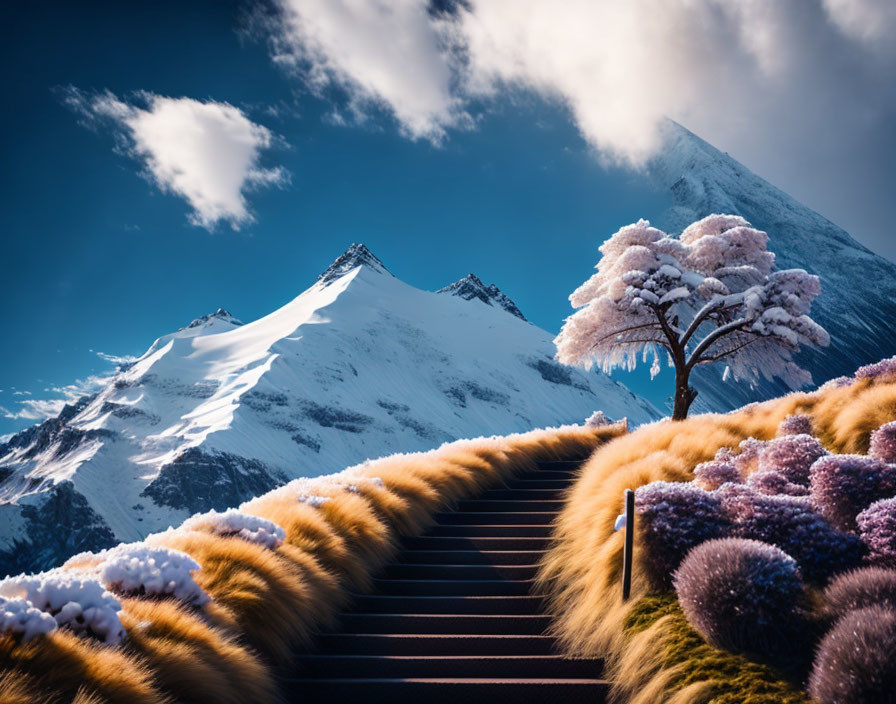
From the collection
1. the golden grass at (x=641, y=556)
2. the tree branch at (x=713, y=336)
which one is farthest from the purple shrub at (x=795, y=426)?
the tree branch at (x=713, y=336)

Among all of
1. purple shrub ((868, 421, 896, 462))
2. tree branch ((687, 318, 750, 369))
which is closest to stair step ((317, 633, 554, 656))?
purple shrub ((868, 421, 896, 462))

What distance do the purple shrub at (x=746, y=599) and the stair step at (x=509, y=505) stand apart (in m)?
6.23

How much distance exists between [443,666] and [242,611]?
77.0 inches

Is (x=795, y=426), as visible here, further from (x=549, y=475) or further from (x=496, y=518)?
(x=549, y=475)

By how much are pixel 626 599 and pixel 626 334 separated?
1741cm

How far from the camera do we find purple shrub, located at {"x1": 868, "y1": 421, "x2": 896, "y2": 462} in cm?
683

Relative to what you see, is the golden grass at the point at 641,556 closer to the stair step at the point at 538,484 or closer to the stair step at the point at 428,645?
the stair step at the point at 428,645

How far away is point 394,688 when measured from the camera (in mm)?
5168

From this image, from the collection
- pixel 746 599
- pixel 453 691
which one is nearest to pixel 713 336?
pixel 746 599

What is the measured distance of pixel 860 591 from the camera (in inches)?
174

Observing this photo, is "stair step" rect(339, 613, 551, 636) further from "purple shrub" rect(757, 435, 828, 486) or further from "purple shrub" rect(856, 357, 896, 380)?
"purple shrub" rect(856, 357, 896, 380)

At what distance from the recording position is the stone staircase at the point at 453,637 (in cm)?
513

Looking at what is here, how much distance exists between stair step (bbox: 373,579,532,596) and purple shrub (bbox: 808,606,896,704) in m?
4.20

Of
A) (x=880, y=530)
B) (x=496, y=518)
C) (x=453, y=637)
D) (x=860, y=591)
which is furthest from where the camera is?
(x=496, y=518)
